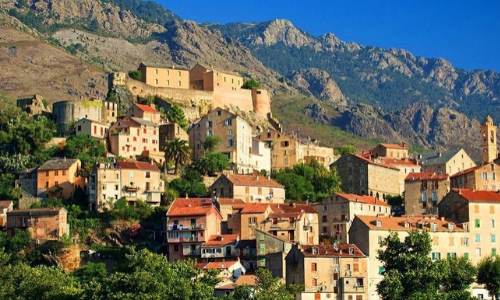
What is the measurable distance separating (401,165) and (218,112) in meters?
24.1

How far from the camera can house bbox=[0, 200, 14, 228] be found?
369 feet

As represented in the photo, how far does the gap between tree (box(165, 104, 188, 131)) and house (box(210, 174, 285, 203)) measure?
18420 millimetres

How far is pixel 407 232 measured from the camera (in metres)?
104

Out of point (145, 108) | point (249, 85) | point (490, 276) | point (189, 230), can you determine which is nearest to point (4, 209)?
point (189, 230)

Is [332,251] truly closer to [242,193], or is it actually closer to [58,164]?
[242,193]

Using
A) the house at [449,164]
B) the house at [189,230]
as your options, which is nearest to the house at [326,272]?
A: the house at [189,230]

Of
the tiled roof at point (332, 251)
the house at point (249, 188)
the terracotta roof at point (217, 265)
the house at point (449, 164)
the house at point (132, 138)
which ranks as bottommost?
the terracotta roof at point (217, 265)

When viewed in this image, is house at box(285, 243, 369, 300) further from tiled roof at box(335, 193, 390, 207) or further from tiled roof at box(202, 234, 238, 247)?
tiled roof at box(335, 193, 390, 207)

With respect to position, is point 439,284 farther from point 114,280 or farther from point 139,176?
point 139,176

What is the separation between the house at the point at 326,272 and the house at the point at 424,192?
925 inches

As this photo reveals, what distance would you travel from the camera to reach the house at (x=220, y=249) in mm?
103938

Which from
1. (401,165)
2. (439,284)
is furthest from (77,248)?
(401,165)

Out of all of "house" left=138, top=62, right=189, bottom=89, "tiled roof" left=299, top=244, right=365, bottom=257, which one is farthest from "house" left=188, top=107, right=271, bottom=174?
"tiled roof" left=299, top=244, right=365, bottom=257

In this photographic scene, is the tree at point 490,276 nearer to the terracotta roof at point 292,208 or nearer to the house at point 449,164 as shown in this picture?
the terracotta roof at point 292,208
